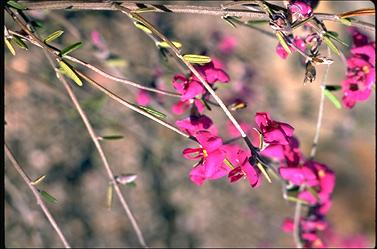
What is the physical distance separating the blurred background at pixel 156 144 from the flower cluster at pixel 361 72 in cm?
152

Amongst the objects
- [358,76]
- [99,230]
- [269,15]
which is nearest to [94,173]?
[99,230]

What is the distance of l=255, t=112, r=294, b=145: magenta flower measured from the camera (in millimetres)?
1080

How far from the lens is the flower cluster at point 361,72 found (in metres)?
1.43

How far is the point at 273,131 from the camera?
3.57 ft

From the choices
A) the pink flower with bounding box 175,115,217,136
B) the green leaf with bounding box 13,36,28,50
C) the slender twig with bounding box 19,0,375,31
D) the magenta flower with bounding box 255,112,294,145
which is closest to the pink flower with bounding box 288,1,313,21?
the slender twig with bounding box 19,0,375,31

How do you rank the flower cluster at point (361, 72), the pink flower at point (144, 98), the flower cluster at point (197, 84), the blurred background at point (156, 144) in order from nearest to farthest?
1. the flower cluster at point (197, 84)
2. the flower cluster at point (361, 72)
3. the pink flower at point (144, 98)
4. the blurred background at point (156, 144)

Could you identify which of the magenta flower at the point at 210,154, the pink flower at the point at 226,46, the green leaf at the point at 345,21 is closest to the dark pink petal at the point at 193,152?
the magenta flower at the point at 210,154

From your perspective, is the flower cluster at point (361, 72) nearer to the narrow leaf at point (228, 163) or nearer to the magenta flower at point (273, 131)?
the magenta flower at point (273, 131)

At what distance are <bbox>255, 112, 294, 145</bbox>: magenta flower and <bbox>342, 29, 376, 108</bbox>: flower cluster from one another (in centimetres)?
44

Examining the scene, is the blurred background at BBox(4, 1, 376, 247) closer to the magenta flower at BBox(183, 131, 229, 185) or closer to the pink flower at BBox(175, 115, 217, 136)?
the pink flower at BBox(175, 115, 217, 136)

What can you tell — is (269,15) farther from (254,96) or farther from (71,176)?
(71,176)

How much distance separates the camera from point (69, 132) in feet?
11.7

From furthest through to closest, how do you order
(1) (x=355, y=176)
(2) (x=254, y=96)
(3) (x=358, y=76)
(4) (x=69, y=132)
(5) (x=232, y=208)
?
(1) (x=355, y=176) < (5) (x=232, y=208) < (4) (x=69, y=132) < (2) (x=254, y=96) < (3) (x=358, y=76)

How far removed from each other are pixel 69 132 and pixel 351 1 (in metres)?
2.19
